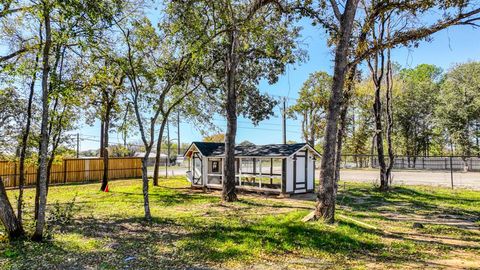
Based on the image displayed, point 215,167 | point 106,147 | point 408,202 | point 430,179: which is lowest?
point 408,202

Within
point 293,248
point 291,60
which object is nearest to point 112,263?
point 293,248

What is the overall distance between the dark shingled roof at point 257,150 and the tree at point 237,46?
7.96 feet

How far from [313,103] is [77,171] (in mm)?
21250

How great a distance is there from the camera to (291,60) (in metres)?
12.1

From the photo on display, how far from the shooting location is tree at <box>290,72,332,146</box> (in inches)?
1186

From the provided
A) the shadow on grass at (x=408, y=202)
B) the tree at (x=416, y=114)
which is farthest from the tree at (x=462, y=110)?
the shadow on grass at (x=408, y=202)

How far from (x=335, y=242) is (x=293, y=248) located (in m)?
0.92

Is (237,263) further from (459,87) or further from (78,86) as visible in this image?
(459,87)

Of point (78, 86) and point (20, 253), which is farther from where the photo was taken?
point (78, 86)

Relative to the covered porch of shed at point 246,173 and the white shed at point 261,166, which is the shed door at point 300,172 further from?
the covered porch of shed at point 246,173

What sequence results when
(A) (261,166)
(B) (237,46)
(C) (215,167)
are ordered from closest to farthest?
(B) (237,46), (A) (261,166), (C) (215,167)

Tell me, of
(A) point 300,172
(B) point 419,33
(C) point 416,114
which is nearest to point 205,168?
(A) point 300,172

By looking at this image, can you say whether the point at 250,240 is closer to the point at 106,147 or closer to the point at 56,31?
the point at 56,31

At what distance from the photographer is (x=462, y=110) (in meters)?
28.7
